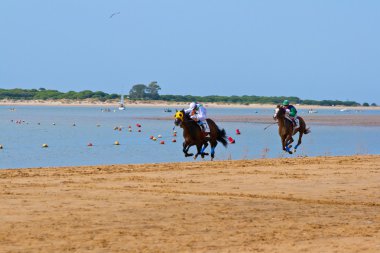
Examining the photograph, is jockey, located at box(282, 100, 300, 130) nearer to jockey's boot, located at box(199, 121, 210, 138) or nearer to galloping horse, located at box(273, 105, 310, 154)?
galloping horse, located at box(273, 105, 310, 154)

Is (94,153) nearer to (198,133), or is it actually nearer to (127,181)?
(198,133)

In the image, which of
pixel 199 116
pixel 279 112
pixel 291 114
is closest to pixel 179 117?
pixel 199 116

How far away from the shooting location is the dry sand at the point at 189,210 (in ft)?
40.1

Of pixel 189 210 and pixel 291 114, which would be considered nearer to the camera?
pixel 189 210

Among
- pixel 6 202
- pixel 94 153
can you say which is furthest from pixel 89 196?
pixel 94 153

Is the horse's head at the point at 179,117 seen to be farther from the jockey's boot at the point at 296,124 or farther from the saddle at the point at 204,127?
the jockey's boot at the point at 296,124

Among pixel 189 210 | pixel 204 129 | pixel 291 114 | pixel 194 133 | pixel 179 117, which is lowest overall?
pixel 189 210

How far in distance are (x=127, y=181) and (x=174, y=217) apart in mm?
5619

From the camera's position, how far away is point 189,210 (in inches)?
596

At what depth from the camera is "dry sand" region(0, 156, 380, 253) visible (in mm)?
12219

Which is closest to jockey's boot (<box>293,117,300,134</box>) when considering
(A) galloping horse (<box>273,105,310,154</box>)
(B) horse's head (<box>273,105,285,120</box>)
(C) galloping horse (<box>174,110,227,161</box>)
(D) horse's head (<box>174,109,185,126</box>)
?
(A) galloping horse (<box>273,105,310,154</box>)

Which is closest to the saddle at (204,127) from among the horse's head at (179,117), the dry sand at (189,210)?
the horse's head at (179,117)

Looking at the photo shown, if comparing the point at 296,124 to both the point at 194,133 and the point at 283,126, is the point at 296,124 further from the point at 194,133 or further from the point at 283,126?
the point at 194,133

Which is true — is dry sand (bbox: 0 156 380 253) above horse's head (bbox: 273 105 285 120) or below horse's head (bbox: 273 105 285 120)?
below
